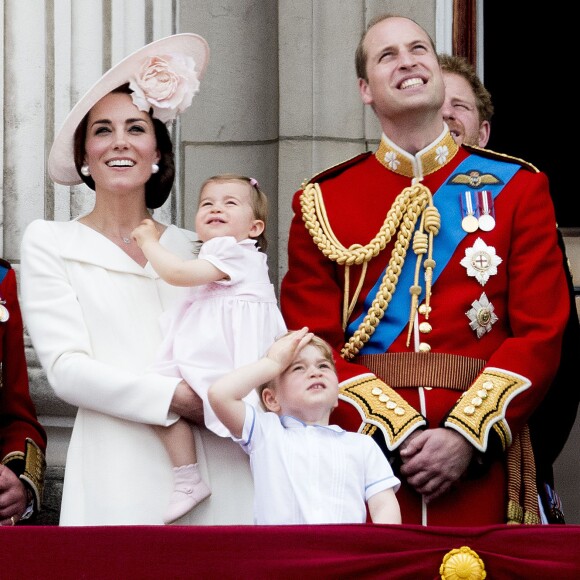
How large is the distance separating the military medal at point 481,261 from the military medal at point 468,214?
4 centimetres

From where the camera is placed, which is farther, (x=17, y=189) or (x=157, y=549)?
(x=17, y=189)

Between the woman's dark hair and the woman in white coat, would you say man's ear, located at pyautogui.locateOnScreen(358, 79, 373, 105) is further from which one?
the woman's dark hair

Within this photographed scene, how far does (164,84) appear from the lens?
13.5 ft

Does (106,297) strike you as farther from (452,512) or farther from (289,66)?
(289,66)

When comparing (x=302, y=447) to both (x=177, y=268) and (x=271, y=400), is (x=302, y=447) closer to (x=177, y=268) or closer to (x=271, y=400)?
(x=271, y=400)

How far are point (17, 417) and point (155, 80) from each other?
36.7 inches

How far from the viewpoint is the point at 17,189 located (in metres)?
5.14

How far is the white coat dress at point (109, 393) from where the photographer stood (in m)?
3.79

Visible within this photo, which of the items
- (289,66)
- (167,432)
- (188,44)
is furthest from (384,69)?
(289,66)

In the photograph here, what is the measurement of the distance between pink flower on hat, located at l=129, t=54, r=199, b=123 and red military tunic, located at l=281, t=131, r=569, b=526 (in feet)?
1.33

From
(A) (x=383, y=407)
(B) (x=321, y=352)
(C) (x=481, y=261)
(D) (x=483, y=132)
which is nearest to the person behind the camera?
(B) (x=321, y=352)

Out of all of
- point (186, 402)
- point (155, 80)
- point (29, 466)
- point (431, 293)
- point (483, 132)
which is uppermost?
point (155, 80)

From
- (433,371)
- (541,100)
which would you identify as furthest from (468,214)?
(541,100)

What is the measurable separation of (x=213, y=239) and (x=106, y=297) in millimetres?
293
